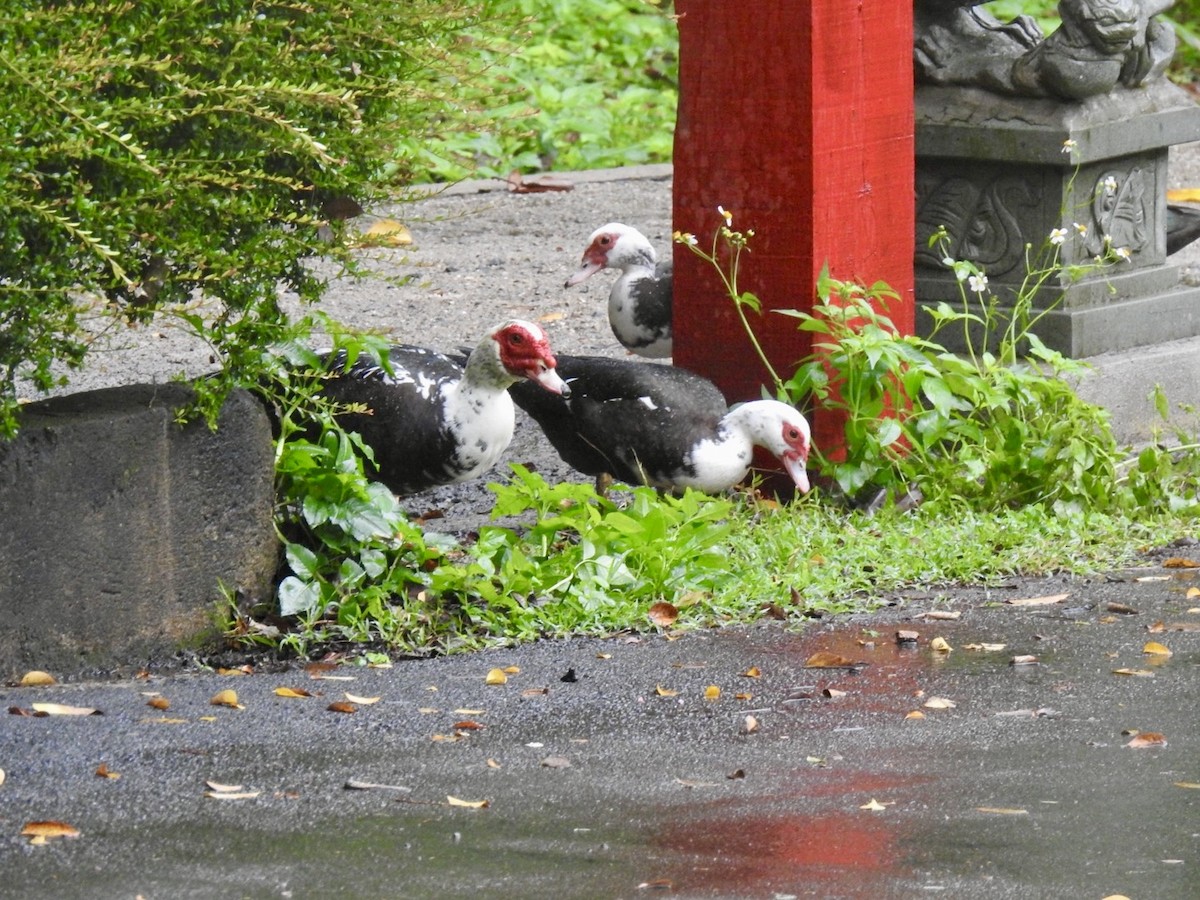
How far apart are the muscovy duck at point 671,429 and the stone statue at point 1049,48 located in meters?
1.69

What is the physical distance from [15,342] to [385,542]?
3.92 feet

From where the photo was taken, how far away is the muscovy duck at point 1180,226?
7.48 meters

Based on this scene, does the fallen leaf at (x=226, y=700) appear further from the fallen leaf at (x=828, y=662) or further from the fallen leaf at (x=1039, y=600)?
the fallen leaf at (x=1039, y=600)

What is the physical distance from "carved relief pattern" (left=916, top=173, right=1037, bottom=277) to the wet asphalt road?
2113 mm

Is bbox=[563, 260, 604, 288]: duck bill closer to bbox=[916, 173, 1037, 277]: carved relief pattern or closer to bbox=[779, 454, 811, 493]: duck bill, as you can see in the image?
bbox=[916, 173, 1037, 277]: carved relief pattern

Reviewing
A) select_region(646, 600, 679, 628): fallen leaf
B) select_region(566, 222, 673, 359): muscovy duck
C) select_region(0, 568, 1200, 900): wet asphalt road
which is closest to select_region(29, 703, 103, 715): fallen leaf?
select_region(0, 568, 1200, 900): wet asphalt road

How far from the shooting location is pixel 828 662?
491cm

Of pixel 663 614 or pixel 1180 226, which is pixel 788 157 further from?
pixel 1180 226

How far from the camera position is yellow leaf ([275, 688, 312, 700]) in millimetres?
4641

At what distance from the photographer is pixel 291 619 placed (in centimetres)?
517

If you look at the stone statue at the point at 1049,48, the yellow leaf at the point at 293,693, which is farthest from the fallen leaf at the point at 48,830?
the stone statue at the point at 1049,48

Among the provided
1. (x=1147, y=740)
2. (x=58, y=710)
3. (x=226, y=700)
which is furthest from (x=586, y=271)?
(x=1147, y=740)

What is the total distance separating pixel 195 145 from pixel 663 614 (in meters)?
1.70

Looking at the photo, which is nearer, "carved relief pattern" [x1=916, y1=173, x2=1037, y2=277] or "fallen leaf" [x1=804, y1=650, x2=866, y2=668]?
"fallen leaf" [x1=804, y1=650, x2=866, y2=668]
